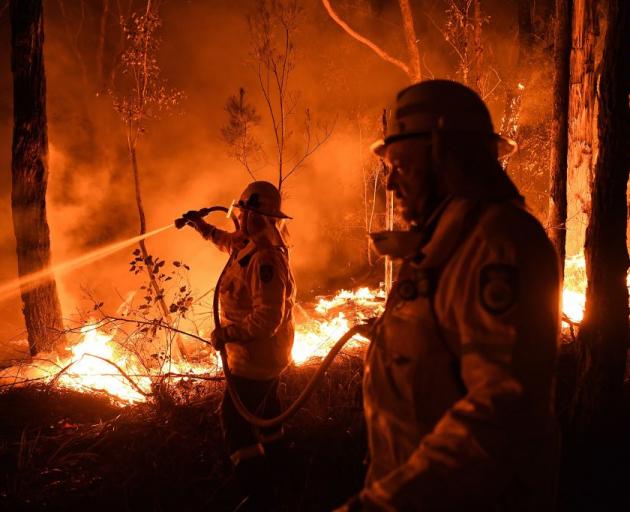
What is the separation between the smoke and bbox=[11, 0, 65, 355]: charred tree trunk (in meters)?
9.00

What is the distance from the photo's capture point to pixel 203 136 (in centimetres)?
2275

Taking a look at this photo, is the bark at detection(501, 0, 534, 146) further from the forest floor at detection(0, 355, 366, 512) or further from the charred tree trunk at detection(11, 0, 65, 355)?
the forest floor at detection(0, 355, 366, 512)

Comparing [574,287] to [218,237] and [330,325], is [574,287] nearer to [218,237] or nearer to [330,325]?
[330,325]

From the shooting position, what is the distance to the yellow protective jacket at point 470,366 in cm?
125

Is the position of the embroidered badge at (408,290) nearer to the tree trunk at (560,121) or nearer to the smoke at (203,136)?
the tree trunk at (560,121)

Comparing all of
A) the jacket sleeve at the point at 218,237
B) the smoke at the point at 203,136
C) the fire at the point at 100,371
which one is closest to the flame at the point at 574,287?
the smoke at the point at 203,136

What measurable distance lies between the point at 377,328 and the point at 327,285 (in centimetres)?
1770

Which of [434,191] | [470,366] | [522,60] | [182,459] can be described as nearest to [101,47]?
[522,60]

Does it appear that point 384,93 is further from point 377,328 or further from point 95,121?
point 377,328

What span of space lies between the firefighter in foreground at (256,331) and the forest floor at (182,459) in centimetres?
51

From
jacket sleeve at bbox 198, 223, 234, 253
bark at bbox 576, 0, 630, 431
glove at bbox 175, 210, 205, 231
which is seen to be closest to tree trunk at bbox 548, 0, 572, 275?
bark at bbox 576, 0, 630, 431

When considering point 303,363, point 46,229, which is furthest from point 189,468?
point 46,229

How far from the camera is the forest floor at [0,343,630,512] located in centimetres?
402

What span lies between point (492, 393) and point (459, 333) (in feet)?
0.77
